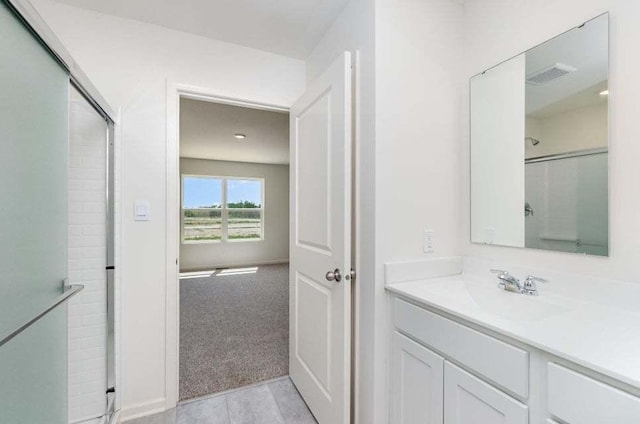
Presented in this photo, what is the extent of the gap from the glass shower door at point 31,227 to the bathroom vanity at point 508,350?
134 cm

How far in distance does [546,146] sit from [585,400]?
1.07 metres

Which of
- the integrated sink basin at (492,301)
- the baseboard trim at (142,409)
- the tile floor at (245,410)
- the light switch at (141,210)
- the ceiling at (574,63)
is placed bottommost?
the tile floor at (245,410)

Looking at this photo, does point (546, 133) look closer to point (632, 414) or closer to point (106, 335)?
point (632, 414)

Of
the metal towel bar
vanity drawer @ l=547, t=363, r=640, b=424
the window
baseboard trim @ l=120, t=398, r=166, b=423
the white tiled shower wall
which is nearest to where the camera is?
vanity drawer @ l=547, t=363, r=640, b=424

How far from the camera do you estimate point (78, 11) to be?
1.67 meters

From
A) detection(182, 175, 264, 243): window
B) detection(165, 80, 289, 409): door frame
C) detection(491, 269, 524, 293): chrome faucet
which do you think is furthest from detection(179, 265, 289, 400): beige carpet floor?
detection(491, 269, 524, 293): chrome faucet

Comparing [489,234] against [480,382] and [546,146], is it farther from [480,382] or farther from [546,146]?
[480,382]

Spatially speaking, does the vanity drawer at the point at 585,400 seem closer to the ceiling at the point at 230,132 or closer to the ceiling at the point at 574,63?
the ceiling at the point at 574,63

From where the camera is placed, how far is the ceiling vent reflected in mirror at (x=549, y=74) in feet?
4.06

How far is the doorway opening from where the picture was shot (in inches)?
93.0

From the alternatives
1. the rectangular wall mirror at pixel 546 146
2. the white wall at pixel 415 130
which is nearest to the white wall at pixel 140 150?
the white wall at pixel 415 130

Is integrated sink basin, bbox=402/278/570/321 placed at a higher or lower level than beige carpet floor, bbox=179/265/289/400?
higher

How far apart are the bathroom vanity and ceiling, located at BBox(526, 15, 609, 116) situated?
0.80 meters

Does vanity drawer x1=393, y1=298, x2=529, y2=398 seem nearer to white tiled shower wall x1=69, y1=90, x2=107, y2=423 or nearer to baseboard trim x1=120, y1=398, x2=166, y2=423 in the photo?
baseboard trim x1=120, y1=398, x2=166, y2=423
